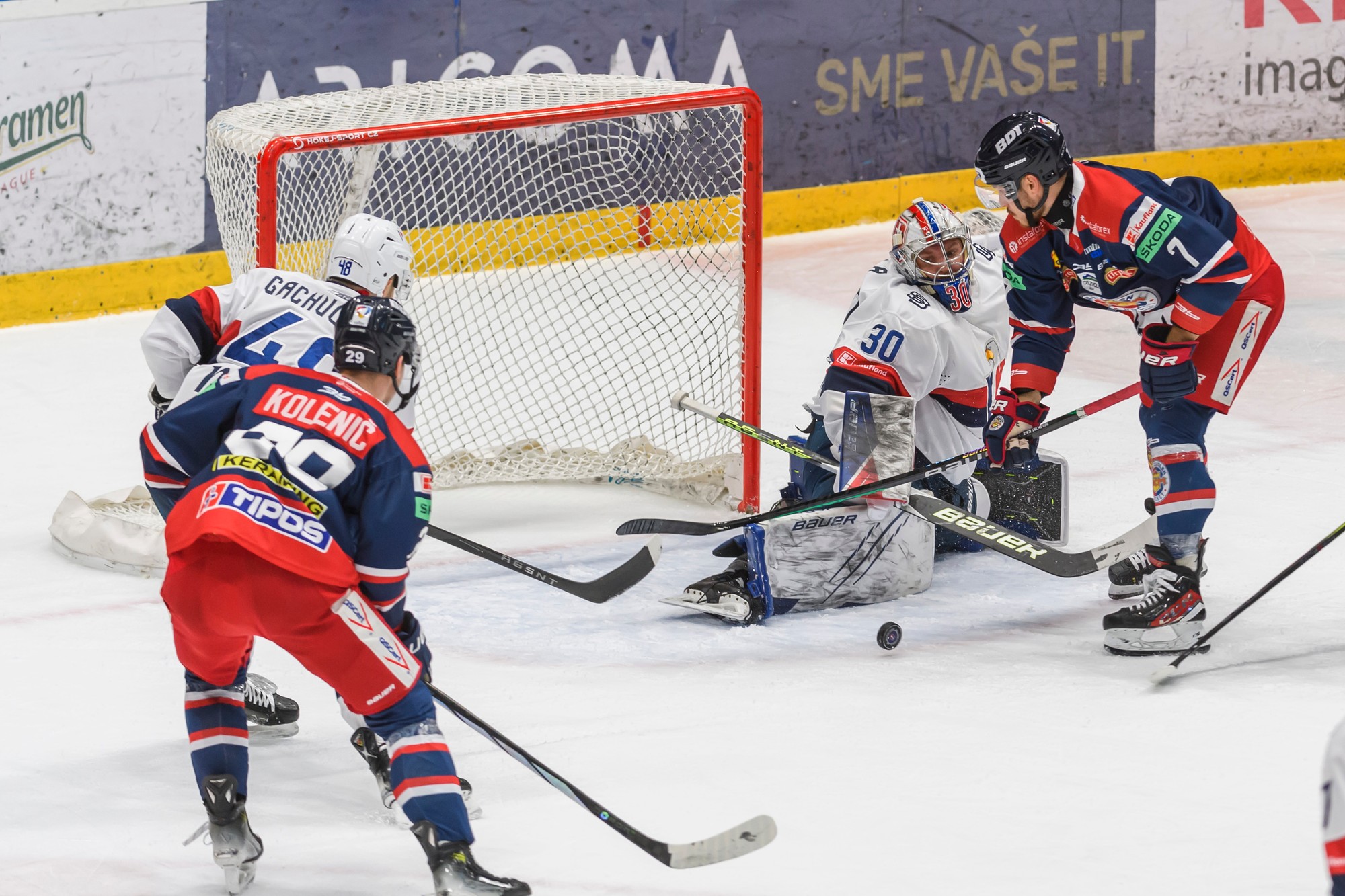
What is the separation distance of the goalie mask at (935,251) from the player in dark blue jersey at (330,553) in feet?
6.00

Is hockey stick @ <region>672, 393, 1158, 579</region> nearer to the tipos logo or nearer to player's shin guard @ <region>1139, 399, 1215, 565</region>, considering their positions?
player's shin guard @ <region>1139, 399, 1215, 565</region>

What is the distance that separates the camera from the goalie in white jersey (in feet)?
13.7

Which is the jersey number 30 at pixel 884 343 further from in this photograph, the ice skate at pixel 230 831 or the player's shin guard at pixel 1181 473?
the ice skate at pixel 230 831

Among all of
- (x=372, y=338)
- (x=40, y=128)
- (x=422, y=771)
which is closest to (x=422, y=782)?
(x=422, y=771)

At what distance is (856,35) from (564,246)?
7.04ft

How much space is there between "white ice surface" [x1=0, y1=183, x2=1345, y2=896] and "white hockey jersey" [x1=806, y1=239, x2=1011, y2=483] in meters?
0.41

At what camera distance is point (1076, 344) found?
6812mm

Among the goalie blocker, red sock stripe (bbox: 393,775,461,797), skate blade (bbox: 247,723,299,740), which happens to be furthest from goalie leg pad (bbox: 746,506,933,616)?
red sock stripe (bbox: 393,775,461,797)

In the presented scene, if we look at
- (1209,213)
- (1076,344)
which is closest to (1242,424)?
(1076,344)

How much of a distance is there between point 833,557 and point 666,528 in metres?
0.53

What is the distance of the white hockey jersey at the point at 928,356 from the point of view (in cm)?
423

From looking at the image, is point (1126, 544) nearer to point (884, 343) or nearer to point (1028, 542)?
point (1028, 542)

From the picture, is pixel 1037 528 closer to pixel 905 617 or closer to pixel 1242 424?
pixel 905 617

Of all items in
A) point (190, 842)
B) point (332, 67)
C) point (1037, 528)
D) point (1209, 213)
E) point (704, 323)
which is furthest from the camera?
point (332, 67)
